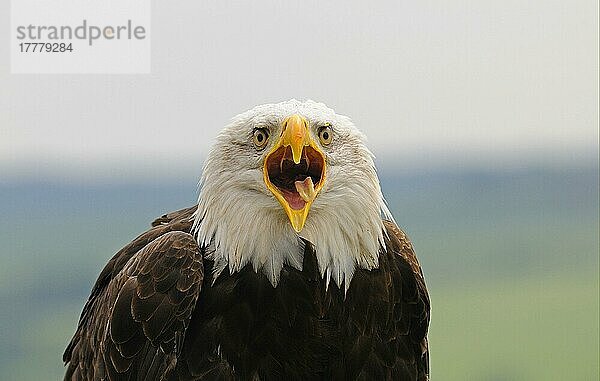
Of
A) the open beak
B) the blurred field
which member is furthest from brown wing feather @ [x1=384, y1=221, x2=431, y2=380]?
the blurred field

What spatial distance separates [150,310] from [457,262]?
1242 millimetres

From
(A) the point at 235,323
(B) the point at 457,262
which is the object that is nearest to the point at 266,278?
(A) the point at 235,323

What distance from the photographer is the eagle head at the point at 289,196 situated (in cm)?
133

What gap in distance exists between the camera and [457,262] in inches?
94.9

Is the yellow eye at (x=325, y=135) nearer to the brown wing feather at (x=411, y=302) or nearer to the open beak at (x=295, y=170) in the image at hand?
the open beak at (x=295, y=170)

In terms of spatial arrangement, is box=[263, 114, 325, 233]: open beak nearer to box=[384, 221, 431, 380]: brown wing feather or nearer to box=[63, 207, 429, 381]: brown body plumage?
box=[63, 207, 429, 381]: brown body plumage

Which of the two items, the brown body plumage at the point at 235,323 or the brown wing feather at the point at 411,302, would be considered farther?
the brown wing feather at the point at 411,302

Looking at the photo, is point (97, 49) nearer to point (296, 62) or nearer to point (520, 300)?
point (296, 62)

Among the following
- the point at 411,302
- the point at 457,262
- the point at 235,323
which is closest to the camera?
the point at 235,323

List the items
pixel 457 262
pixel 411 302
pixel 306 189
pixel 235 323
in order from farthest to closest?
pixel 457 262, pixel 411 302, pixel 235 323, pixel 306 189

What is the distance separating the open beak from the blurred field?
0.90 metres

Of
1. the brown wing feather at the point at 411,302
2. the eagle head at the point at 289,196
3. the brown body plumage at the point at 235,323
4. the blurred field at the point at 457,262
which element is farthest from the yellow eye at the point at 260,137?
the blurred field at the point at 457,262

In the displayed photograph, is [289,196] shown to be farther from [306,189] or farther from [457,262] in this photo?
[457,262]

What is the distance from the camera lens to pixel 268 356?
56.1 inches
